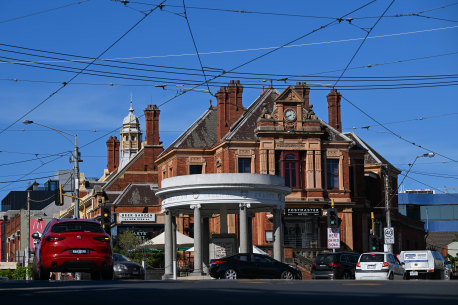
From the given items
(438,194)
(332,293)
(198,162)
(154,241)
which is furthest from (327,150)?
(438,194)

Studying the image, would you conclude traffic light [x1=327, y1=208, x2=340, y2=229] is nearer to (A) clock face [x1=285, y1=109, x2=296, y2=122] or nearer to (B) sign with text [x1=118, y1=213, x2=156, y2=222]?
(A) clock face [x1=285, y1=109, x2=296, y2=122]

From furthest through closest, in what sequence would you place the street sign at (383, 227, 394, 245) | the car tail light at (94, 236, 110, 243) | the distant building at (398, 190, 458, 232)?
the distant building at (398, 190, 458, 232), the street sign at (383, 227, 394, 245), the car tail light at (94, 236, 110, 243)

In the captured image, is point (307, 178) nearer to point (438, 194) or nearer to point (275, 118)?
point (275, 118)

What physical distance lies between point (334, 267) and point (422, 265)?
4602mm

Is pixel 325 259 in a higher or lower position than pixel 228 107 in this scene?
lower

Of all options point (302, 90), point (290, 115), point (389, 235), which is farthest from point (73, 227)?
point (302, 90)

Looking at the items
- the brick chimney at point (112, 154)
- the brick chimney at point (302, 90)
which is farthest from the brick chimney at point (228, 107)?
the brick chimney at point (112, 154)

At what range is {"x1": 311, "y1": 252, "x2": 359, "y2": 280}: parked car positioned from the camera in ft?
131

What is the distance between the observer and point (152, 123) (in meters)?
75.2

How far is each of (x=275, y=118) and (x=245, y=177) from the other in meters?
18.2

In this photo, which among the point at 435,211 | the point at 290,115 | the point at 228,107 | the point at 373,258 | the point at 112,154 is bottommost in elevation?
the point at 373,258

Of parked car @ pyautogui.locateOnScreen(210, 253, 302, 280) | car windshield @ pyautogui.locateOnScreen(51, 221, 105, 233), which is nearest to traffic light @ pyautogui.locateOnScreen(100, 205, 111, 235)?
parked car @ pyautogui.locateOnScreen(210, 253, 302, 280)

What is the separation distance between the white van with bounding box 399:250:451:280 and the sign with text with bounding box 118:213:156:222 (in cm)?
3431

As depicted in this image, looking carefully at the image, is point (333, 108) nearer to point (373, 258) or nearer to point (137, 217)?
point (137, 217)
